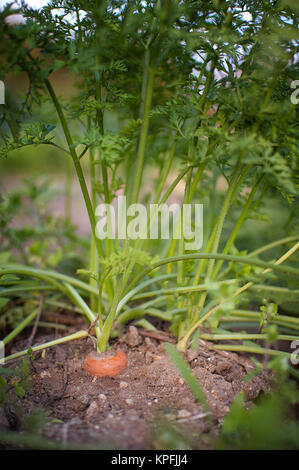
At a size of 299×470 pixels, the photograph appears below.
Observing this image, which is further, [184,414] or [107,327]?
[107,327]

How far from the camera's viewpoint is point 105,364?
34.4 inches

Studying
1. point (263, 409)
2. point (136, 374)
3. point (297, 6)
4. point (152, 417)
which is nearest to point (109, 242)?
point (136, 374)

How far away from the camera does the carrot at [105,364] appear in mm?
872

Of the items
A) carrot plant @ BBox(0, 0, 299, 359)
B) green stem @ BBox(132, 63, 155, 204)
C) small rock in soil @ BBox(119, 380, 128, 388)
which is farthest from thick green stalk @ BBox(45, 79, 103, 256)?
small rock in soil @ BBox(119, 380, 128, 388)

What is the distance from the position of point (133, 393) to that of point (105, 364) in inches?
4.0

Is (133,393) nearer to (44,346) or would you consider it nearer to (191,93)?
(44,346)

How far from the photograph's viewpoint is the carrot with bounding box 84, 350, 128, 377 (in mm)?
872

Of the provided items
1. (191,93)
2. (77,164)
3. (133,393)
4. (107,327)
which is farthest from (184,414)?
(191,93)

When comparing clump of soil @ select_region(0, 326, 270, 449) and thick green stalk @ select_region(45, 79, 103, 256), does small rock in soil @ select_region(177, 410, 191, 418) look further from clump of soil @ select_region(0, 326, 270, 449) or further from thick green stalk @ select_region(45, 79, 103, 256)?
thick green stalk @ select_region(45, 79, 103, 256)

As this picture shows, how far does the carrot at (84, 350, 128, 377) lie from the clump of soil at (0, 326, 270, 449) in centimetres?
1

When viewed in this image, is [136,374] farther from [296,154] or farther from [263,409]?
[296,154]

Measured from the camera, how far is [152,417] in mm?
729

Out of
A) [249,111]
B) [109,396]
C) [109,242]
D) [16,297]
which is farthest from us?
[16,297]

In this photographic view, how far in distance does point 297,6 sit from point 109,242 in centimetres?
69
